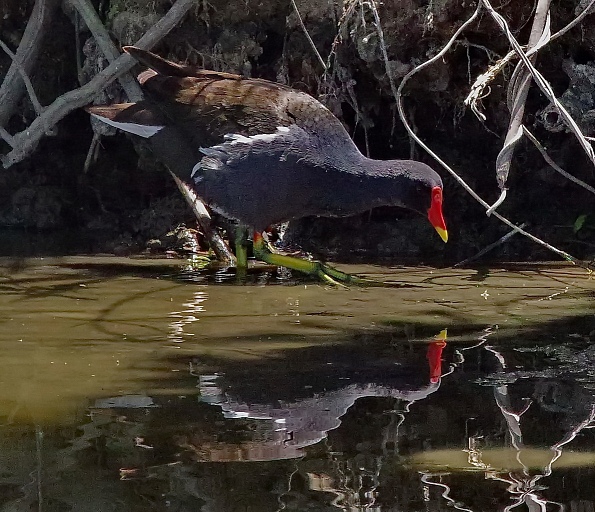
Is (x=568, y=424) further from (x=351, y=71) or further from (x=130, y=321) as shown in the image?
(x=351, y=71)

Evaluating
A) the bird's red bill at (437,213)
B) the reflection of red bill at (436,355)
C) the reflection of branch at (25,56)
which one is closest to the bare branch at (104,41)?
the reflection of branch at (25,56)

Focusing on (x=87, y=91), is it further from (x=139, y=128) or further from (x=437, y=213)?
(x=437, y=213)

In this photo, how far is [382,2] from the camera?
16.6 ft

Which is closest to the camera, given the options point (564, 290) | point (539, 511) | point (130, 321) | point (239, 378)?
point (539, 511)

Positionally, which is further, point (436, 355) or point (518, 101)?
point (518, 101)

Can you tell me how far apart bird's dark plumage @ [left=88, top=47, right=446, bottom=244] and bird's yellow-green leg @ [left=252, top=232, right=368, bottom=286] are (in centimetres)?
16

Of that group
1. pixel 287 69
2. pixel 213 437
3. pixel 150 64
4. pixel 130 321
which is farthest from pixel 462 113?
pixel 213 437

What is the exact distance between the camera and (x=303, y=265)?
469 centimetres

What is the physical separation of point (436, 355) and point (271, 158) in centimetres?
162

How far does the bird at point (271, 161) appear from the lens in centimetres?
456

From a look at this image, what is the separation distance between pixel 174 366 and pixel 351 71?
9.11ft

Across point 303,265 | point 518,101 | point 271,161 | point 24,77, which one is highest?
point 24,77

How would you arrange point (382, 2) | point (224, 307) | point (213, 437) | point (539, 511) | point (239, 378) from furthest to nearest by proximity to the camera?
point (382, 2) < point (224, 307) < point (239, 378) < point (213, 437) < point (539, 511)

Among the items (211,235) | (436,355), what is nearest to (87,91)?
(211,235)
